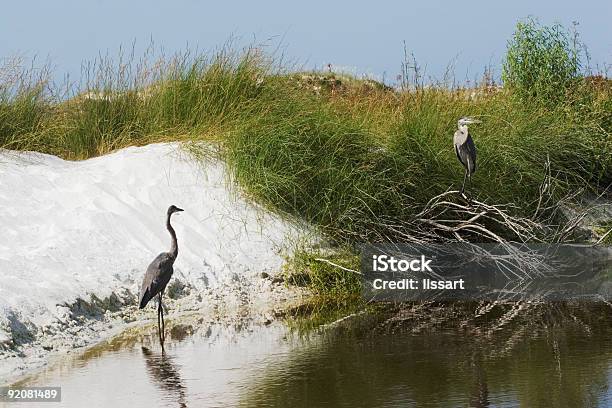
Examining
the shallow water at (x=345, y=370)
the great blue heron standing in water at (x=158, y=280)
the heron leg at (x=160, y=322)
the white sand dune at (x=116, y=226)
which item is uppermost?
the white sand dune at (x=116, y=226)

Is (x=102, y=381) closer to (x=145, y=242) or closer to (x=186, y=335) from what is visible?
(x=186, y=335)

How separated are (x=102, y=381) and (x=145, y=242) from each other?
3.60 m

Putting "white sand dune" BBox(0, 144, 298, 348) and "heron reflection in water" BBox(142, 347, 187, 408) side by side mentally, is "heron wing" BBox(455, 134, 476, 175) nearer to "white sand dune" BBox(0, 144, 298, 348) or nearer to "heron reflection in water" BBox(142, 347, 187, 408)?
"white sand dune" BBox(0, 144, 298, 348)

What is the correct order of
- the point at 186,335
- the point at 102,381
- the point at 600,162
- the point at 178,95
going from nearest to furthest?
1. the point at 102,381
2. the point at 186,335
3. the point at 178,95
4. the point at 600,162

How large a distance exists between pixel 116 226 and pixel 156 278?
2.38 m

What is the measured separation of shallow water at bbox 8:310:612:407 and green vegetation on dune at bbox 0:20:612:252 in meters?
2.65

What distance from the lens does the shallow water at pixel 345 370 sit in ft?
20.0

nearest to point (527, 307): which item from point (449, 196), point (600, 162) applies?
point (449, 196)

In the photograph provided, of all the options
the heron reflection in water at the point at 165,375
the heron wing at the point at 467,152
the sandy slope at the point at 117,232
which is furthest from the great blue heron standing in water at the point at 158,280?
the heron wing at the point at 467,152

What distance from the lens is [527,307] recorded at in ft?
30.9
